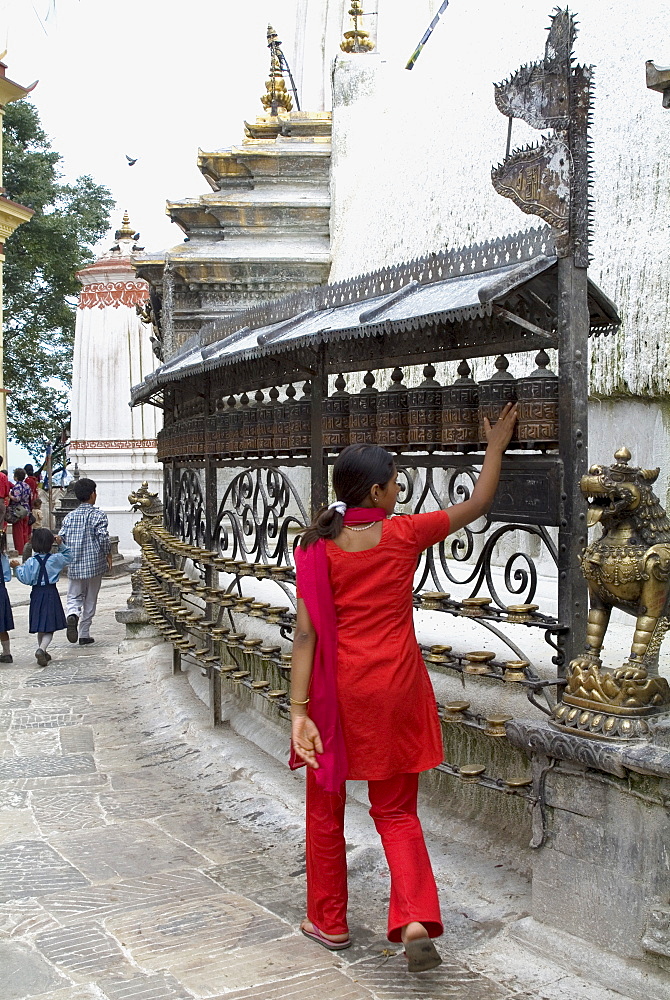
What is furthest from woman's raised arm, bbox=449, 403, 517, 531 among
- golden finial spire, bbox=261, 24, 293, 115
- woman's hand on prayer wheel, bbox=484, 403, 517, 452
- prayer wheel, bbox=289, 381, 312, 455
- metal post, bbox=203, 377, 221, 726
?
golden finial spire, bbox=261, 24, 293, 115

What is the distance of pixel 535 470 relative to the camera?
321cm

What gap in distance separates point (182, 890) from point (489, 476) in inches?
72.0

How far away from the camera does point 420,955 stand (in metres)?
2.77

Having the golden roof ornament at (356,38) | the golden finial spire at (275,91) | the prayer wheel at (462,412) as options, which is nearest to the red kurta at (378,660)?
the prayer wheel at (462,412)

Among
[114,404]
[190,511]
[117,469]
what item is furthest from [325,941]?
[114,404]

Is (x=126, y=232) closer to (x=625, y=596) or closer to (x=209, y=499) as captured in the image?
(x=209, y=499)

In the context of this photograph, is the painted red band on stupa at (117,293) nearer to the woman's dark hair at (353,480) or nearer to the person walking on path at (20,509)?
the person walking on path at (20,509)

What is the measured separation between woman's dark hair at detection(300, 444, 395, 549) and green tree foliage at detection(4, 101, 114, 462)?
2242cm

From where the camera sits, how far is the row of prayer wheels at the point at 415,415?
10.4ft

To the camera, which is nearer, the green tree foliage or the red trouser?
the red trouser

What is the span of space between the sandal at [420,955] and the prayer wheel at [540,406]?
1.50 metres

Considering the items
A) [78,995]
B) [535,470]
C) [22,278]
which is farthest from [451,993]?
[22,278]

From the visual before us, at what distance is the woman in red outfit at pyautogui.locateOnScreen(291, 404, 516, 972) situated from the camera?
292cm

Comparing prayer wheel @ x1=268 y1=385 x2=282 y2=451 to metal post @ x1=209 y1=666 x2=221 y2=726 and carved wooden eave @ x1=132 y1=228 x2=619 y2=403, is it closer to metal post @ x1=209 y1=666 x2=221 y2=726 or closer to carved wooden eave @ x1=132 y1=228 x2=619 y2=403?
carved wooden eave @ x1=132 y1=228 x2=619 y2=403
